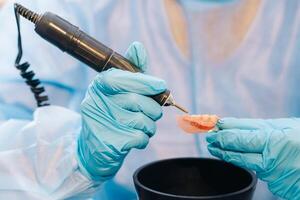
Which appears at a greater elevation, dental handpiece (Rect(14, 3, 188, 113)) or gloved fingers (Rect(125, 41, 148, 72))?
gloved fingers (Rect(125, 41, 148, 72))

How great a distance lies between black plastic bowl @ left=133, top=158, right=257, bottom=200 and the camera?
2.13 ft

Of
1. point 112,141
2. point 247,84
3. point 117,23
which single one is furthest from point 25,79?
point 247,84

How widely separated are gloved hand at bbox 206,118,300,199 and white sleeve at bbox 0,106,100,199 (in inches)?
9.3

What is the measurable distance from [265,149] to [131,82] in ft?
0.66

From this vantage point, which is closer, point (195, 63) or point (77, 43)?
point (77, 43)

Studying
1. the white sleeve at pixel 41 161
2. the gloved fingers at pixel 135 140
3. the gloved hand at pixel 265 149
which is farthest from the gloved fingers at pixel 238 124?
the white sleeve at pixel 41 161

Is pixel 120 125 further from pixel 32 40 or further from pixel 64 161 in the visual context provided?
pixel 32 40

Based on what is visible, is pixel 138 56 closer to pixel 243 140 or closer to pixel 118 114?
pixel 118 114

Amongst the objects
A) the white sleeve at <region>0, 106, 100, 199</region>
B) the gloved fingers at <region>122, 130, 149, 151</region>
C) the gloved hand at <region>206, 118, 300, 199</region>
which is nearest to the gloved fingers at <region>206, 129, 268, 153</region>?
the gloved hand at <region>206, 118, 300, 199</region>

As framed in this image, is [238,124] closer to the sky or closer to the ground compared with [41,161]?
closer to the sky

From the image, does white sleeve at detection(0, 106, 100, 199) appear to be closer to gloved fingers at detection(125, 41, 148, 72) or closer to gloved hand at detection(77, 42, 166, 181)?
gloved hand at detection(77, 42, 166, 181)

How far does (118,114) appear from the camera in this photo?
0.71m

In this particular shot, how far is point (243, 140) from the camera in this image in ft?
2.23

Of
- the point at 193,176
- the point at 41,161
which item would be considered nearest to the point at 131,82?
the point at 193,176
